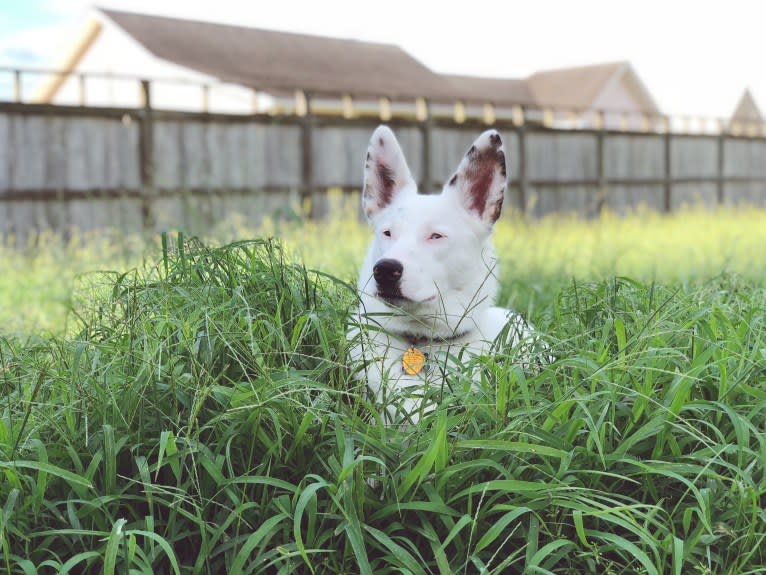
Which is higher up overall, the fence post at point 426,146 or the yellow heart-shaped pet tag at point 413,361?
the fence post at point 426,146

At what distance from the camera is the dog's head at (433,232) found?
2.85 metres

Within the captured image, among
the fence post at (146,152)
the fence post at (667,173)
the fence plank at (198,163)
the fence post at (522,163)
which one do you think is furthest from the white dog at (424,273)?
the fence post at (667,173)

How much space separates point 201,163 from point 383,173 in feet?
30.8

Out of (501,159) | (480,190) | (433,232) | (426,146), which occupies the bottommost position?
(433,232)

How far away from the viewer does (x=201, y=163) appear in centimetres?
1223

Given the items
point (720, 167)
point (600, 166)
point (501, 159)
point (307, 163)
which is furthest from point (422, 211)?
point (720, 167)

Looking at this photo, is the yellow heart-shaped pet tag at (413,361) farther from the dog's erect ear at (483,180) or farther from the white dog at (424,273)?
the dog's erect ear at (483,180)

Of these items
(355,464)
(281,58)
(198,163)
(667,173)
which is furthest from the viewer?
(281,58)

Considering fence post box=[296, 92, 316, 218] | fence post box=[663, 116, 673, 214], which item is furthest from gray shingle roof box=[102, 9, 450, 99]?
fence post box=[296, 92, 316, 218]

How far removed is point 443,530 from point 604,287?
1.63 meters

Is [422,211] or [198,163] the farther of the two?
[198,163]

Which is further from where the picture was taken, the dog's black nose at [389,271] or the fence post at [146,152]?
the fence post at [146,152]

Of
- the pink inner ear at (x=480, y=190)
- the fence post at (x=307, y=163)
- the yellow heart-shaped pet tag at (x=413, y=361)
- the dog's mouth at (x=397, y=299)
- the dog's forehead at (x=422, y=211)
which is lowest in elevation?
the yellow heart-shaped pet tag at (x=413, y=361)

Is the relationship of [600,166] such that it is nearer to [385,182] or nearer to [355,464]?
[385,182]
